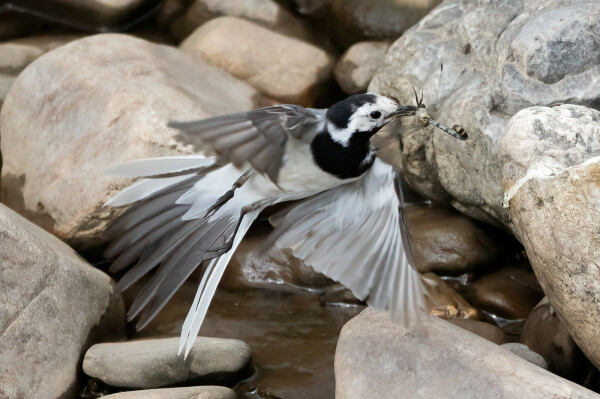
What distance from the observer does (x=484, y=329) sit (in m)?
3.79

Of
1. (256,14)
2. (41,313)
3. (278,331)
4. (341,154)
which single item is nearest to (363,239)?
(341,154)

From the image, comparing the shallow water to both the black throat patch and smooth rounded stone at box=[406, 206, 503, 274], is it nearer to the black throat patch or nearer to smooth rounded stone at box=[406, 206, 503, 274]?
smooth rounded stone at box=[406, 206, 503, 274]

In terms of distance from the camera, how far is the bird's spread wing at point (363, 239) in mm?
3189

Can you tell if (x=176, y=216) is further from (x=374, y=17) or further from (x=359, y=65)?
(x=374, y=17)

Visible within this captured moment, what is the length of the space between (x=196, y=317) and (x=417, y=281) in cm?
94

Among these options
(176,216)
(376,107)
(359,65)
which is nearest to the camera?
(376,107)

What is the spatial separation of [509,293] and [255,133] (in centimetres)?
177

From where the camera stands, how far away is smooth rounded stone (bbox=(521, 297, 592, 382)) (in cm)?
348

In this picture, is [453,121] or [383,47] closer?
[453,121]

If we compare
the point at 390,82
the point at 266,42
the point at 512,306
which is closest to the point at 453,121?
the point at 390,82

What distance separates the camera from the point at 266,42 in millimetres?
5746

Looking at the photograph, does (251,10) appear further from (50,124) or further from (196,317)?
(196,317)

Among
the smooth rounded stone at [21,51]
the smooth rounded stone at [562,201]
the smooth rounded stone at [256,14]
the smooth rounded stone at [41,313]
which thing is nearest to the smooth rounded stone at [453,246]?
the smooth rounded stone at [562,201]

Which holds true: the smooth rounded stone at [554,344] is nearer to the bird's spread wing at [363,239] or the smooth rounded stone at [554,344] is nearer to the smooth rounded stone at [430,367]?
the smooth rounded stone at [430,367]
